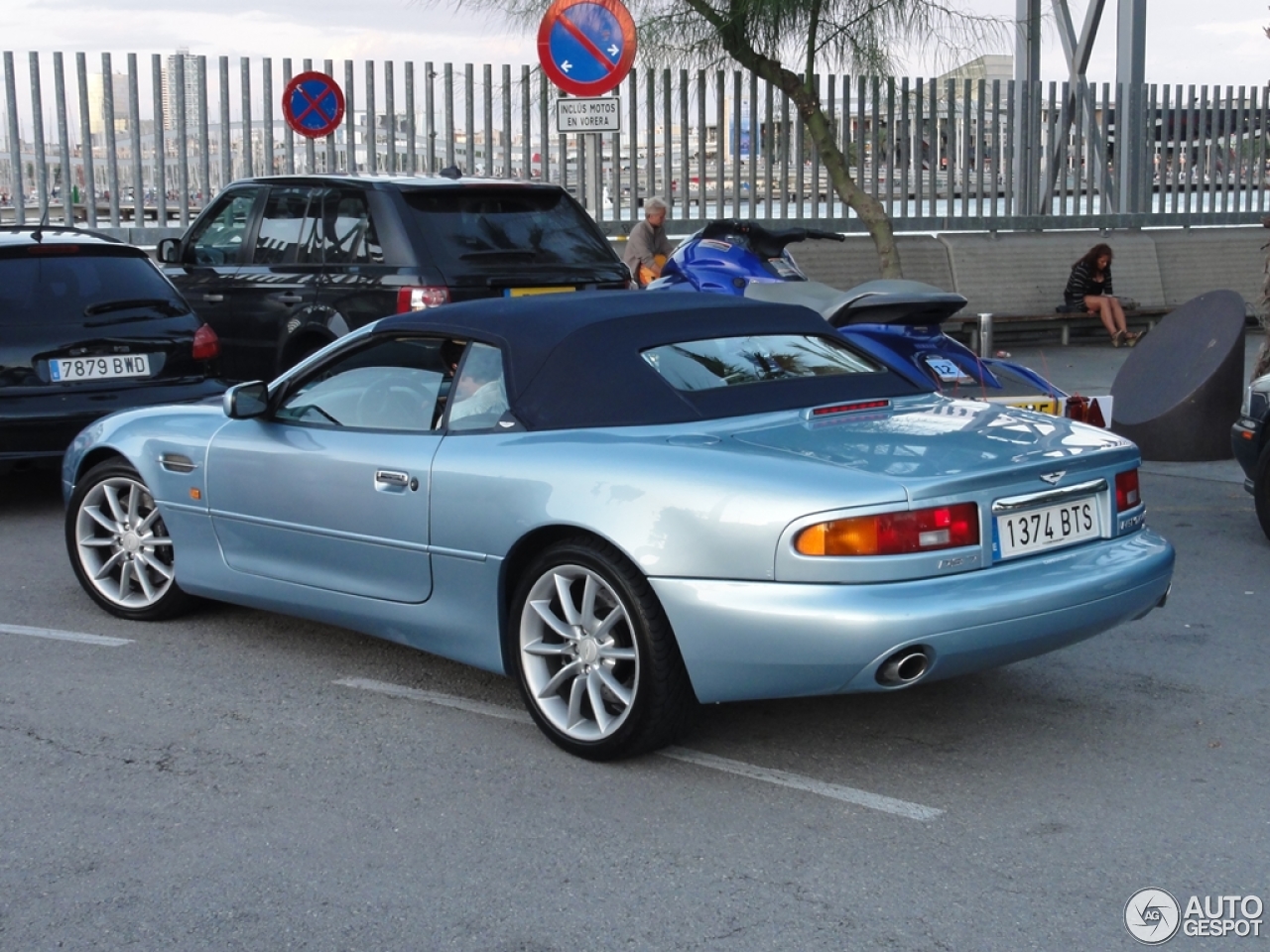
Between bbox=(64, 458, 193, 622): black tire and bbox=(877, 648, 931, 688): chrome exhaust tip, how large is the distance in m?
3.15

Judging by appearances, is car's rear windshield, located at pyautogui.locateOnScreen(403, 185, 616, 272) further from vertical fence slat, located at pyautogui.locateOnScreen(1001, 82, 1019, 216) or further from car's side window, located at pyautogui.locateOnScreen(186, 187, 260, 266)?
vertical fence slat, located at pyautogui.locateOnScreen(1001, 82, 1019, 216)

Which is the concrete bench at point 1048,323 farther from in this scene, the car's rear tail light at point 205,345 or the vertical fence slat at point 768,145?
the car's rear tail light at point 205,345

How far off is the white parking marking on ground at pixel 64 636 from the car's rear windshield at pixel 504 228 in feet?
11.9

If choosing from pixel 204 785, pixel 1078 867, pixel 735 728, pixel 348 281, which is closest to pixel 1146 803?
pixel 1078 867

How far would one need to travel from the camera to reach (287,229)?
10.2 meters

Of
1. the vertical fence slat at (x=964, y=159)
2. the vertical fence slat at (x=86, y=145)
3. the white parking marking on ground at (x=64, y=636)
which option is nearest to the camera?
the white parking marking on ground at (x=64, y=636)

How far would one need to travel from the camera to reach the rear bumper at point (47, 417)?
8500 millimetres

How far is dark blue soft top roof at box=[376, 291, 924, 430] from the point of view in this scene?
16.3 feet

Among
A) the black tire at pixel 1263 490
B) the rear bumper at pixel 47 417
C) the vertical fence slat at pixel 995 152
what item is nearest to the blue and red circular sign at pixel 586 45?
the rear bumper at pixel 47 417

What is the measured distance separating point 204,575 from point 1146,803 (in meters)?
3.48

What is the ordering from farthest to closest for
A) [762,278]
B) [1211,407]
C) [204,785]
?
[1211,407] < [762,278] < [204,785]

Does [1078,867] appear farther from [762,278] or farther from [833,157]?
[833,157]

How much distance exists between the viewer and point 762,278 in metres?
9.34

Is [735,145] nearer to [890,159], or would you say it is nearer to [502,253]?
[890,159]
